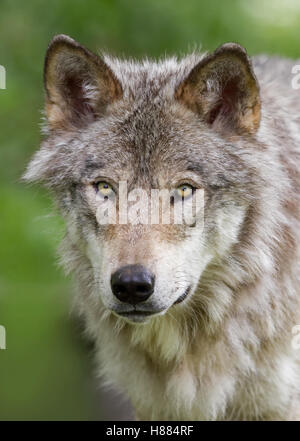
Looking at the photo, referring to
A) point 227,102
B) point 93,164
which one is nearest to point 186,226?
point 93,164

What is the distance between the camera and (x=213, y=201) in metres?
3.63

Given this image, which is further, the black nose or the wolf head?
the wolf head

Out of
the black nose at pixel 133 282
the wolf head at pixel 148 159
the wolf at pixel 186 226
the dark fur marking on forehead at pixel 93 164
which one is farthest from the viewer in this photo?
the dark fur marking on forehead at pixel 93 164

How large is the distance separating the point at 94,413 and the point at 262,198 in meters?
3.39

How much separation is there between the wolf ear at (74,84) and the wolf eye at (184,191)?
66 centimetres

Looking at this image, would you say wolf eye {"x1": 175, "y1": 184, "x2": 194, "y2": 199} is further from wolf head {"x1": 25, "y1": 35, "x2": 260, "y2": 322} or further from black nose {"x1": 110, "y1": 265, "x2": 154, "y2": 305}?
black nose {"x1": 110, "y1": 265, "x2": 154, "y2": 305}

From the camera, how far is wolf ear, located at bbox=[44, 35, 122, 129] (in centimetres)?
374

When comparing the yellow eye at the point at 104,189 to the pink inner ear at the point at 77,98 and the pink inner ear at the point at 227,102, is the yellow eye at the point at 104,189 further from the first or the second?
the pink inner ear at the point at 227,102

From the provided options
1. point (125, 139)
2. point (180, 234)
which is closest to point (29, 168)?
point (125, 139)

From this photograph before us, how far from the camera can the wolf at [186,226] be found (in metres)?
3.52

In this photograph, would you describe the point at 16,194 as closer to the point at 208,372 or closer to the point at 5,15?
the point at 5,15

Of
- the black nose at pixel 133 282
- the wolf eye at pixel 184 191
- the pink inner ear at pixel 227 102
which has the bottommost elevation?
the black nose at pixel 133 282

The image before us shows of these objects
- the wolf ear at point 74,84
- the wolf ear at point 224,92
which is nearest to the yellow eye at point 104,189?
the wolf ear at point 74,84

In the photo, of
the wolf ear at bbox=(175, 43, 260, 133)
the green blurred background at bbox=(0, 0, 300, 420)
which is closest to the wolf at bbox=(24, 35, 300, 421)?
the wolf ear at bbox=(175, 43, 260, 133)
